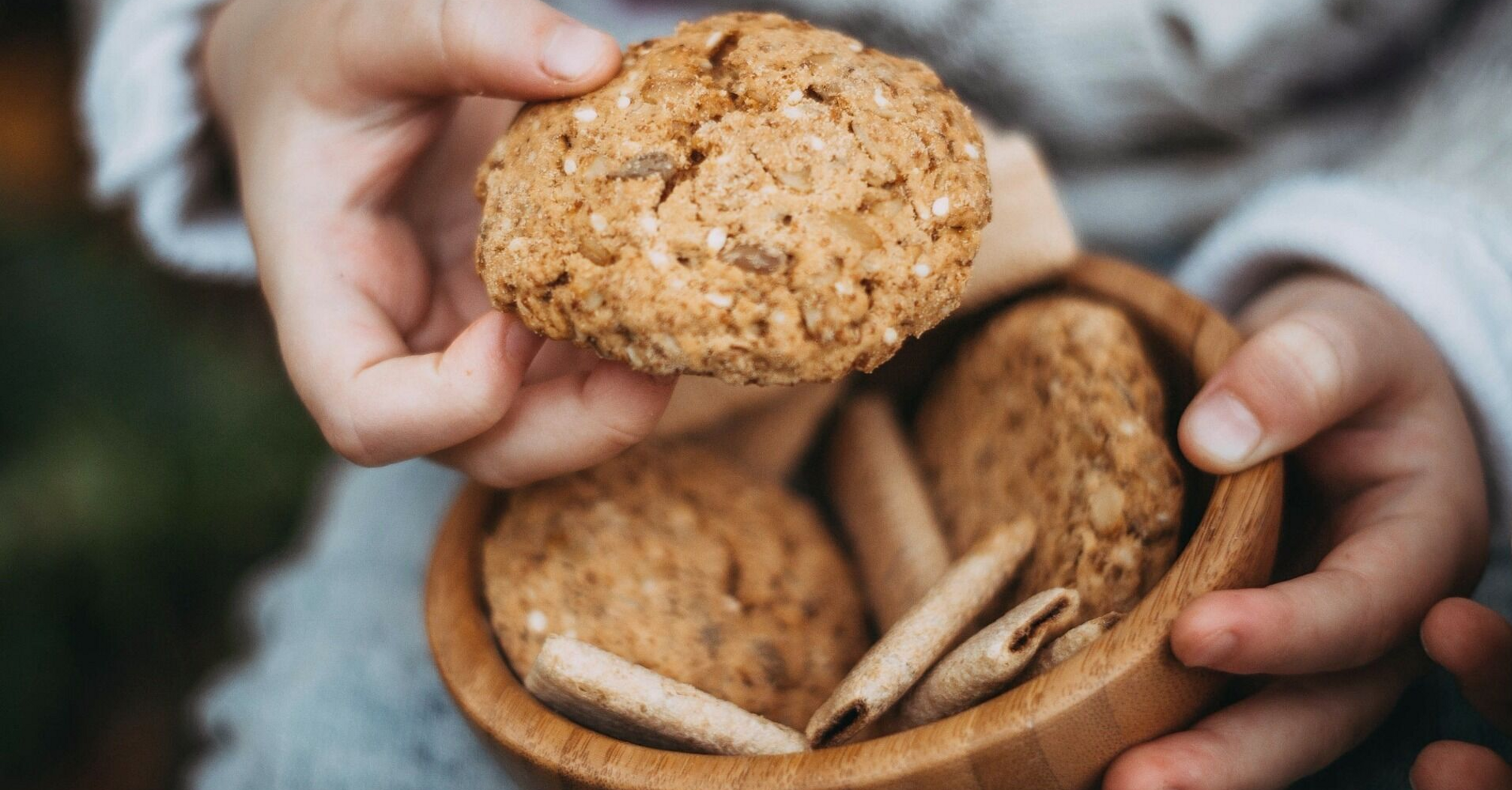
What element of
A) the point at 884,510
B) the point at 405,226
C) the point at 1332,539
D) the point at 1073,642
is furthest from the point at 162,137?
the point at 1332,539

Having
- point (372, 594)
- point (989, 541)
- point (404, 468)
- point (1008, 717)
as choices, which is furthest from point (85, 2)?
point (1008, 717)

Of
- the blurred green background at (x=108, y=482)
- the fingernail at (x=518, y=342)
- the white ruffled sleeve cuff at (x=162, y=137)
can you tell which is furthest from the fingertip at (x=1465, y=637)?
the blurred green background at (x=108, y=482)

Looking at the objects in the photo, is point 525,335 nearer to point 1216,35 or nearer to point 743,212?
point 743,212

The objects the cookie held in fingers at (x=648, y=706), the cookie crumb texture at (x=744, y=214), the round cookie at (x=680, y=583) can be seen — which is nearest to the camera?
the cookie crumb texture at (x=744, y=214)

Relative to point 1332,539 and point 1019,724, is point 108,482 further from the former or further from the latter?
point 1332,539

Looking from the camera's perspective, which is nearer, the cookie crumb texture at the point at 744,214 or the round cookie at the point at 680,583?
the cookie crumb texture at the point at 744,214

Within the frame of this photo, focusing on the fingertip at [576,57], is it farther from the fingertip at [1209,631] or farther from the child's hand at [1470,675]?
the child's hand at [1470,675]
